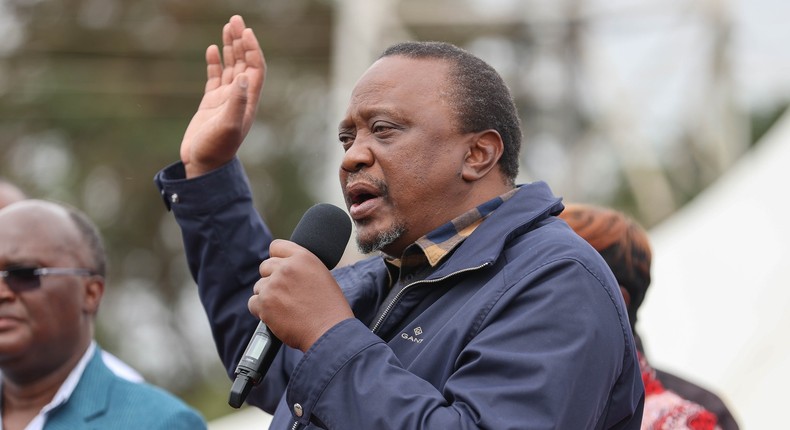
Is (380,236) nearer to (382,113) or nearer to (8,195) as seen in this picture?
(382,113)

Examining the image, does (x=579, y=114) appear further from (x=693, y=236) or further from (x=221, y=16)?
(x=221, y=16)

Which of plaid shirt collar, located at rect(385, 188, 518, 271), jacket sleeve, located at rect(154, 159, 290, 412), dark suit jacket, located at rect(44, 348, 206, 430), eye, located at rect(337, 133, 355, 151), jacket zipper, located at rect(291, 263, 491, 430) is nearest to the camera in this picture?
jacket zipper, located at rect(291, 263, 491, 430)

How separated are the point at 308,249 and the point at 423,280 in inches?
11.9

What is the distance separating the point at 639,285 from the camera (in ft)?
12.1

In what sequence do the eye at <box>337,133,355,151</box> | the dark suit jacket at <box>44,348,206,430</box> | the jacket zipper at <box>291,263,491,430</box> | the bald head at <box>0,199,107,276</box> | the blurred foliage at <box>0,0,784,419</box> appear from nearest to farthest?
the jacket zipper at <box>291,263,491,430</box> → the eye at <box>337,133,355,151</box> → the dark suit jacket at <box>44,348,206,430</box> → the bald head at <box>0,199,107,276</box> → the blurred foliage at <box>0,0,784,419</box>

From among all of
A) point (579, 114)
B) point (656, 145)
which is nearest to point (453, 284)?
point (579, 114)

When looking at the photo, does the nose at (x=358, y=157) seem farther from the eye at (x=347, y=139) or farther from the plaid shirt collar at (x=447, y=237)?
the plaid shirt collar at (x=447, y=237)

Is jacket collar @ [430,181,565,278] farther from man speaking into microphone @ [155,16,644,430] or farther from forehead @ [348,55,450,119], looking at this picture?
forehead @ [348,55,450,119]

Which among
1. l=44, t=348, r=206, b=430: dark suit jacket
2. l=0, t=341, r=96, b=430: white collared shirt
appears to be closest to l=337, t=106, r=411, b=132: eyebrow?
l=44, t=348, r=206, b=430: dark suit jacket

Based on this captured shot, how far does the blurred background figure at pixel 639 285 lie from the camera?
3.60 meters

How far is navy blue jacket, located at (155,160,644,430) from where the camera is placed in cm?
247

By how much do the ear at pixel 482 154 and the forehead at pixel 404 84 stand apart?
0.14 metres

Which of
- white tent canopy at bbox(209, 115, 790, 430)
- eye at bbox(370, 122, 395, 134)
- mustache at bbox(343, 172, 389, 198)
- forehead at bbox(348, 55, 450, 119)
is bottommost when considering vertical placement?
white tent canopy at bbox(209, 115, 790, 430)

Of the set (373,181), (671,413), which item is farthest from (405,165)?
(671,413)
